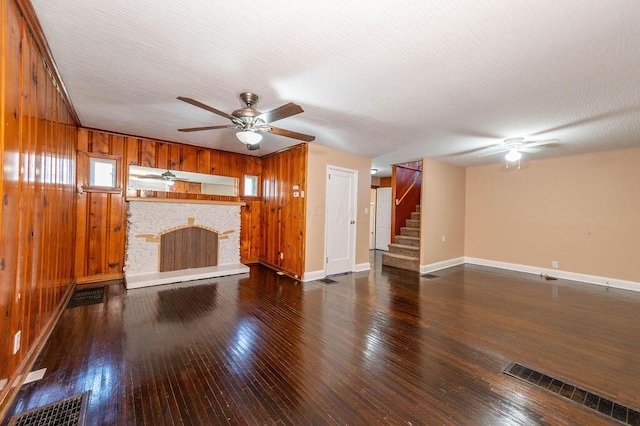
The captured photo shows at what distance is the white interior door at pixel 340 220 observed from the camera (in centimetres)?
508

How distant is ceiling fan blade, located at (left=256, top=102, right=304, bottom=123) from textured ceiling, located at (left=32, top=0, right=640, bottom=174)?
1.00 ft

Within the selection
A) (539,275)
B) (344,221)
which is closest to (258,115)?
(344,221)

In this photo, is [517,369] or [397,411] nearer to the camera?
[397,411]

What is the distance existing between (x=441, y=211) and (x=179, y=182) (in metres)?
5.73

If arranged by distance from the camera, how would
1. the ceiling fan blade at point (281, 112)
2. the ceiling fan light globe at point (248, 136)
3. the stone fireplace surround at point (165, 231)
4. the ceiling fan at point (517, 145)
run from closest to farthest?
the ceiling fan blade at point (281, 112), the ceiling fan light globe at point (248, 136), the ceiling fan at point (517, 145), the stone fireplace surround at point (165, 231)

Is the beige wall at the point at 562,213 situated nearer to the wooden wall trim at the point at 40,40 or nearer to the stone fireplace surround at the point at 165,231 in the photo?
the stone fireplace surround at the point at 165,231

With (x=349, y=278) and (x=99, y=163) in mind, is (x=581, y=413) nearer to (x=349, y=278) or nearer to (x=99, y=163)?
(x=349, y=278)

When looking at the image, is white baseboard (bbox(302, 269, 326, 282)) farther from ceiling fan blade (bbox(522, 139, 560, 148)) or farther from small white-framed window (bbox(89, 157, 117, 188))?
ceiling fan blade (bbox(522, 139, 560, 148))

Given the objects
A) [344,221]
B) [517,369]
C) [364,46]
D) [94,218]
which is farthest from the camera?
[344,221]

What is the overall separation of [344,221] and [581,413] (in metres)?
4.00

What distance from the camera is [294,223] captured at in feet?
16.1

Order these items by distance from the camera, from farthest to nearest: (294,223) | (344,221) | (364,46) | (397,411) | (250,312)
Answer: (344,221), (294,223), (250,312), (364,46), (397,411)

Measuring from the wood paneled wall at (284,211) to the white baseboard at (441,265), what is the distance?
108 inches

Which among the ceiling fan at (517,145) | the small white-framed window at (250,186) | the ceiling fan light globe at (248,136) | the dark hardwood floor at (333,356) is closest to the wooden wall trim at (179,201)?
the small white-framed window at (250,186)
